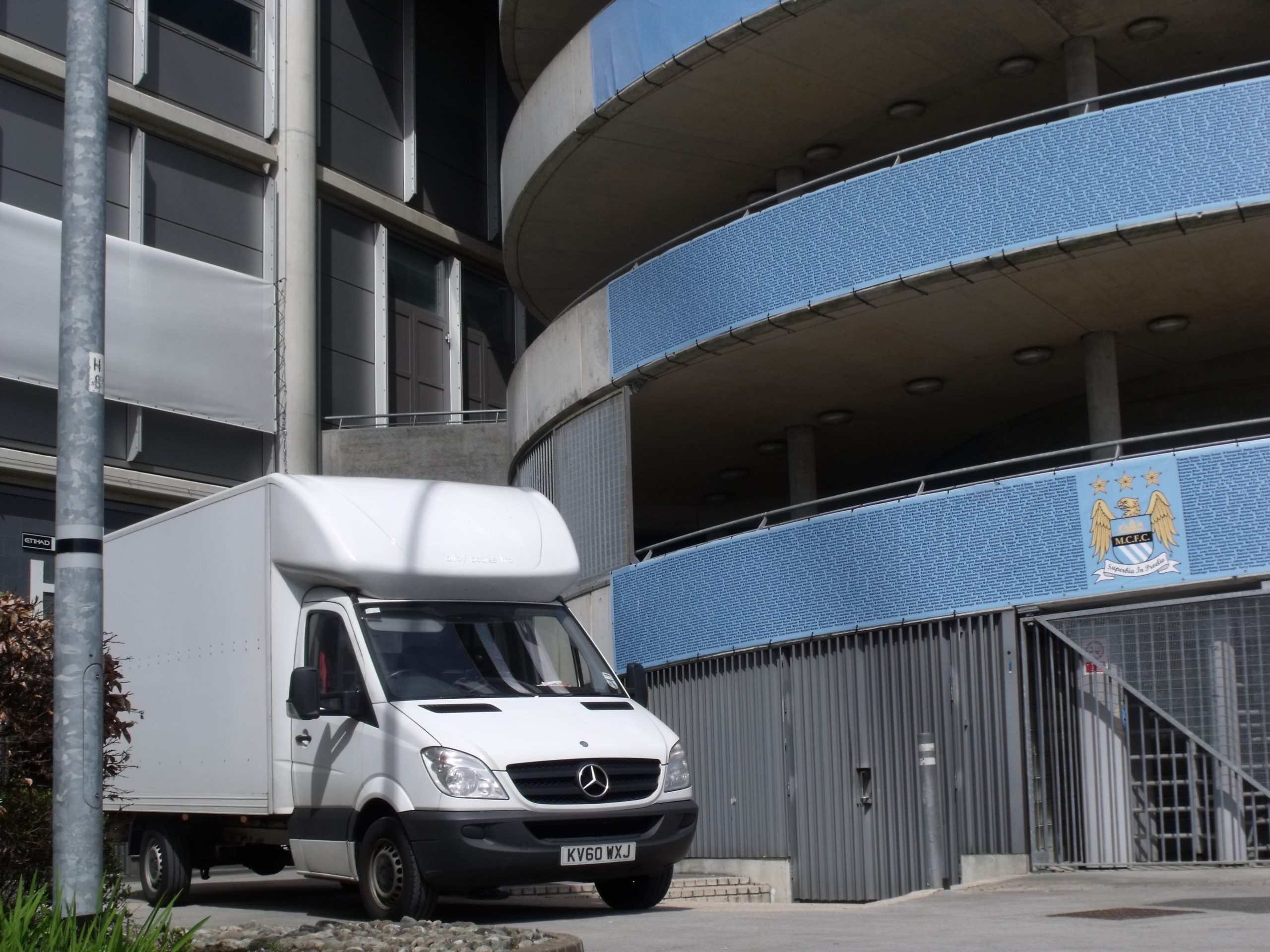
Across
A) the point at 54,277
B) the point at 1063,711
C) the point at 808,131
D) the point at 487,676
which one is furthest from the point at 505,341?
the point at 487,676

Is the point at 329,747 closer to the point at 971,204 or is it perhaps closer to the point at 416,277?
the point at 971,204

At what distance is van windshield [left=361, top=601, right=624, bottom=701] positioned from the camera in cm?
1059

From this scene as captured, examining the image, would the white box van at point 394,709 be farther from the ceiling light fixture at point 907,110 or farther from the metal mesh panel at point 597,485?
the ceiling light fixture at point 907,110

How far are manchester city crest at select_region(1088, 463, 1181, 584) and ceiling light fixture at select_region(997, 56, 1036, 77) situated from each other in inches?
237

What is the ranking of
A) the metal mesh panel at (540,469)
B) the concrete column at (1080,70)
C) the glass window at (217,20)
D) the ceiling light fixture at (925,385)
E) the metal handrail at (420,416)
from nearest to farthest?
the concrete column at (1080,70), the ceiling light fixture at (925,385), the metal mesh panel at (540,469), the glass window at (217,20), the metal handrail at (420,416)

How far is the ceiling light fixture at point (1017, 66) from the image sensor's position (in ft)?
60.0

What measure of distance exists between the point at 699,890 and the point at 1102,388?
7152 millimetres

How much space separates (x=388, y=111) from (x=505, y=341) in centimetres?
525

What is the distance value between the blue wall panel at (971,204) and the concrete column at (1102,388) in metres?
2.61

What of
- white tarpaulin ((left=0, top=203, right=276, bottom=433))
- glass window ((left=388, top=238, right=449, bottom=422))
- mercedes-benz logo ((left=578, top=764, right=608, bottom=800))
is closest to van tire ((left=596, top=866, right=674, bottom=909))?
mercedes-benz logo ((left=578, top=764, right=608, bottom=800))

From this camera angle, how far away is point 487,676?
10.8m

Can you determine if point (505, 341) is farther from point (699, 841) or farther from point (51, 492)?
point (699, 841)

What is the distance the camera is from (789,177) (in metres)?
21.5

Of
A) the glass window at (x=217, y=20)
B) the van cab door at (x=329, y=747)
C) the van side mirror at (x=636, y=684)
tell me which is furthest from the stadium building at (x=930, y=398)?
the glass window at (x=217, y=20)
